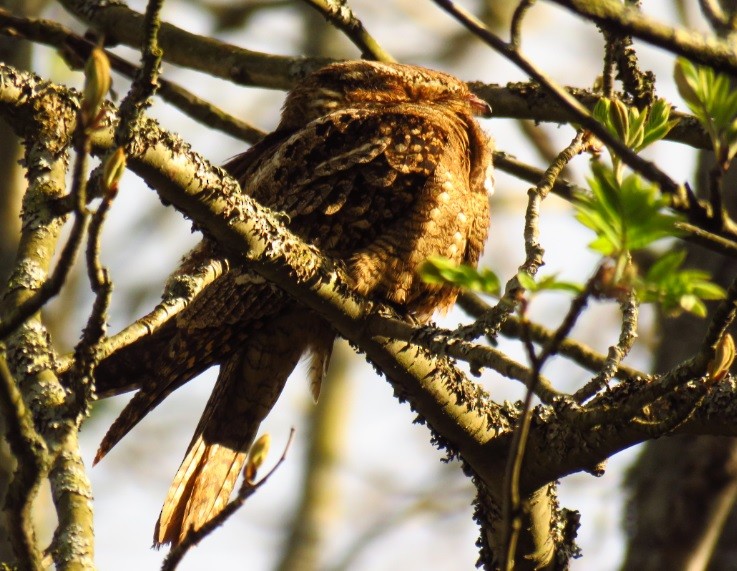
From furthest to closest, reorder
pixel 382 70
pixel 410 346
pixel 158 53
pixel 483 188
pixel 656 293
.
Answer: pixel 382 70 → pixel 483 188 → pixel 410 346 → pixel 158 53 → pixel 656 293

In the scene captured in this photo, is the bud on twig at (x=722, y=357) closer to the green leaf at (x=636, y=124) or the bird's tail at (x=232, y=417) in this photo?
the green leaf at (x=636, y=124)

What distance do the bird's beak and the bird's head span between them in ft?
0.60

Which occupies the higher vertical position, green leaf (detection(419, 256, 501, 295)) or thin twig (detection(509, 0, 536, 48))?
thin twig (detection(509, 0, 536, 48))

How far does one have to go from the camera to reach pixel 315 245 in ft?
12.6

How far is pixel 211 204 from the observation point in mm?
2479

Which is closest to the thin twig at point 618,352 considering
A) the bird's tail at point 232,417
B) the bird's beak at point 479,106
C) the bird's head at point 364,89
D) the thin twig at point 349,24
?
the bird's tail at point 232,417

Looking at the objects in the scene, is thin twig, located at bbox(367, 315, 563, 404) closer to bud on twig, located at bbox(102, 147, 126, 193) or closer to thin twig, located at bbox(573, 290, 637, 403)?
thin twig, located at bbox(573, 290, 637, 403)

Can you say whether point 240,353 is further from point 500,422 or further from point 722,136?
point 722,136

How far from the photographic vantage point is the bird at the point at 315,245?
381 centimetres

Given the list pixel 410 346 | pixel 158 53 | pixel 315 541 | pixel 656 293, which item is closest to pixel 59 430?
pixel 158 53

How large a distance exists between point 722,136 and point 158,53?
1075 mm

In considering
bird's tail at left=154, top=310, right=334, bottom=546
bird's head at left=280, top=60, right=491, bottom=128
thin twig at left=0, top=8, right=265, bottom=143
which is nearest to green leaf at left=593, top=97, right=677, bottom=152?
thin twig at left=0, top=8, right=265, bottom=143

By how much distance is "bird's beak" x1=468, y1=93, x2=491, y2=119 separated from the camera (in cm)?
432

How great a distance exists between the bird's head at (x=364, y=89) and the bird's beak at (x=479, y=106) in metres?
0.18
